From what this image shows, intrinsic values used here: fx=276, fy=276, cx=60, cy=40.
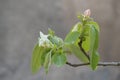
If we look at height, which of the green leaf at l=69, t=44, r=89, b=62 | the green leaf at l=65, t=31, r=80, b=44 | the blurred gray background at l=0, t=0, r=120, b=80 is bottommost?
the green leaf at l=69, t=44, r=89, b=62

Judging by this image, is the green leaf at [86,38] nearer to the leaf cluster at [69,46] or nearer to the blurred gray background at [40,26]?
the leaf cluster at [69,46]

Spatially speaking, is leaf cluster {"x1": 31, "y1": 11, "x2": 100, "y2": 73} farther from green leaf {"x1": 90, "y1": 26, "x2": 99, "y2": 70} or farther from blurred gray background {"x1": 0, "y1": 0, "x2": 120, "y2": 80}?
blurred gray background {"x1": 0, "y1": 0, "x2": 120, "y2": 80}

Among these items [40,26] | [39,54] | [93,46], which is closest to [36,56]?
[39,54]

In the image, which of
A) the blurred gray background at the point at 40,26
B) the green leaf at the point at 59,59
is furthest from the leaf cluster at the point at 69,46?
the blurred gray background at the point at 40,26

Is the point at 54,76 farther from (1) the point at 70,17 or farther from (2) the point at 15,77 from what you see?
(1) the point at 70,17

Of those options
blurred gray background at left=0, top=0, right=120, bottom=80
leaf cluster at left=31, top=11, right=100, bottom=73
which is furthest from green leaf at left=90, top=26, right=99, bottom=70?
blurred gray background at left=0, top=0, right=120, bottom=80

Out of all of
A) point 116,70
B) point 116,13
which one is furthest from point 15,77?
point 116,13

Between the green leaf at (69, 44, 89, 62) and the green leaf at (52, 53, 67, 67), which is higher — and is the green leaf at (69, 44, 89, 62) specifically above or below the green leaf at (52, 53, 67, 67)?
above
